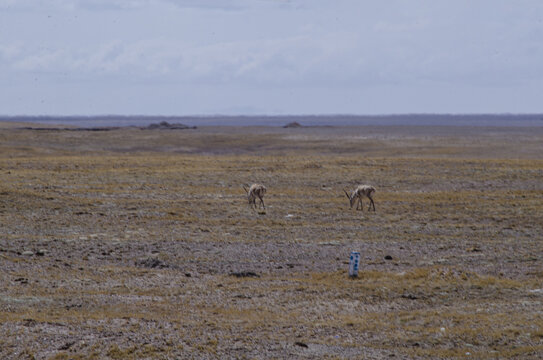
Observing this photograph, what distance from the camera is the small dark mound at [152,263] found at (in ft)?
59.2

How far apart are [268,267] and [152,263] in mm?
2949

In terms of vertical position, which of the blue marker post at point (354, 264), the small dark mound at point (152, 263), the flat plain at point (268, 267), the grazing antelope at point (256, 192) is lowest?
the small dark mound at point (152, 263)

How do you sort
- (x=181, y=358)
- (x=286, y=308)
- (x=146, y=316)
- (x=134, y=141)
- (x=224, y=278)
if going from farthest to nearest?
(x=134, y=141), (x=224, y=278), (x=286, y=308), (x=146, y=316), (x=181, y=358)

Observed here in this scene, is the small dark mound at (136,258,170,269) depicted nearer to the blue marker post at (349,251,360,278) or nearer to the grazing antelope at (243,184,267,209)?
the blue marker post at (349,251,360,278)

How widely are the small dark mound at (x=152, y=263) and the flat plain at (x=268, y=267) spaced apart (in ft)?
0.24

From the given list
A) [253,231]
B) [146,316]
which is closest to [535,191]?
[253,231]

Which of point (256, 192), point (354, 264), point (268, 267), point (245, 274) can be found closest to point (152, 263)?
point (245, 274)

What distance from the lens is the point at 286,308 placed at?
46.0 feet

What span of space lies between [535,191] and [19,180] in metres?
24.5

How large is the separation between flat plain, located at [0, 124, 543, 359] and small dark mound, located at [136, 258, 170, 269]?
7 centimetres

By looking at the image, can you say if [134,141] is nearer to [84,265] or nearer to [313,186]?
[313,186]

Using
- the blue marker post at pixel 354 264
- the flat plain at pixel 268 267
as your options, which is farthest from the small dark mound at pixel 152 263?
the blue marker post at pixel 354 264

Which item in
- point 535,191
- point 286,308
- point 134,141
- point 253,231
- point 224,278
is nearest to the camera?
point 286,308

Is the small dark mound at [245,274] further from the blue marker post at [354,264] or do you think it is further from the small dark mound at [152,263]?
the blue marker post at [354,264]
